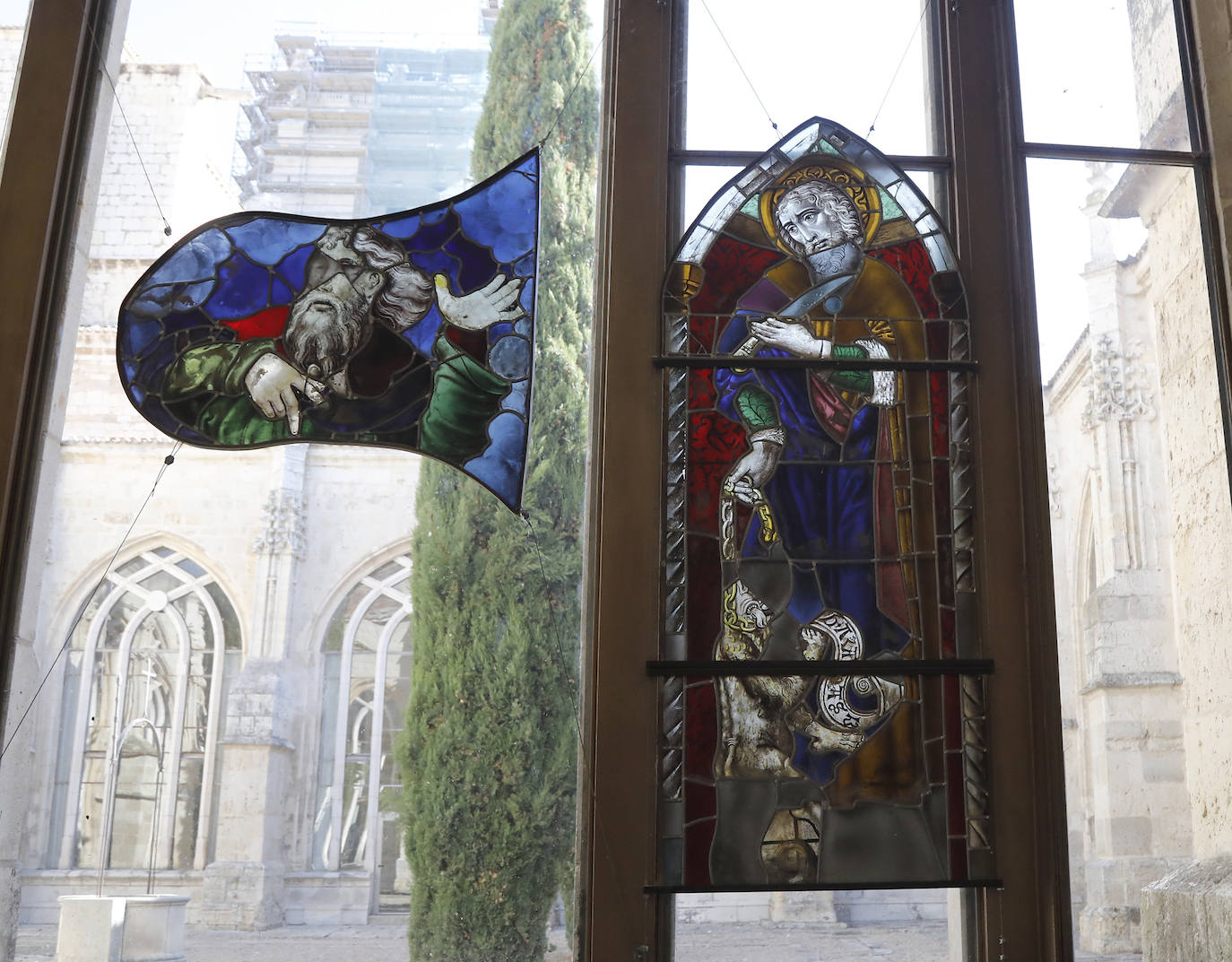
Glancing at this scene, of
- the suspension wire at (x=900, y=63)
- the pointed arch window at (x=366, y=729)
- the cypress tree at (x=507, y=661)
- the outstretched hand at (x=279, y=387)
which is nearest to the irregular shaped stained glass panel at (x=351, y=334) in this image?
Result: the outstretched hand at (x=279, y=387)

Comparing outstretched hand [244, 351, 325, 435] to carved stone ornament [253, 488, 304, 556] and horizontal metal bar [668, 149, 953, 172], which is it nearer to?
horizontal metal bar [668, 149, 953, 172]

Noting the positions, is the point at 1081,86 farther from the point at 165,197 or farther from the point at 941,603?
the point at 165,197

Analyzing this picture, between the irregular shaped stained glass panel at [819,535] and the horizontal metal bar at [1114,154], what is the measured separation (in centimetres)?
34

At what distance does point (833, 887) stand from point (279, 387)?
5.12 feet

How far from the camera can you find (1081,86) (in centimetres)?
303

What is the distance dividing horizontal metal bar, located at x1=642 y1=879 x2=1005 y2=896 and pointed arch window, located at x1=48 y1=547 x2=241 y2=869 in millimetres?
6753

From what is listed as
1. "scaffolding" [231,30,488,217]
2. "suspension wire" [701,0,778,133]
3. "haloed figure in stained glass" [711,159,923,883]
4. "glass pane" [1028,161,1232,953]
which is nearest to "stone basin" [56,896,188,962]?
"haloed figure in stained glass" [711,159,923,883]

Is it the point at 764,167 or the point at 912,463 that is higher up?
the point at 764,167

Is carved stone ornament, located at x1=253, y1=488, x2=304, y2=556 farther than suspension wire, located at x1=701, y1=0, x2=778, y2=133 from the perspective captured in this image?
Yes

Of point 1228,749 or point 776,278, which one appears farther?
point 776,278

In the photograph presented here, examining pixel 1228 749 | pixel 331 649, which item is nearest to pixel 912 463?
pixel 1228 749

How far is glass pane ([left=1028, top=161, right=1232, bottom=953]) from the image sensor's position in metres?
2.59

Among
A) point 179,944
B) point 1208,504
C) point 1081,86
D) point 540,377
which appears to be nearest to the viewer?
point 1208,504

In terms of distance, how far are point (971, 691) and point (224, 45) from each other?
292cm
